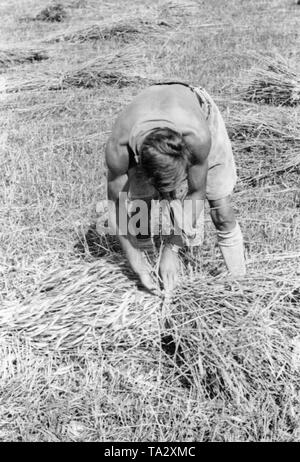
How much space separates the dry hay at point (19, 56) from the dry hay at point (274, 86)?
317 centimetres

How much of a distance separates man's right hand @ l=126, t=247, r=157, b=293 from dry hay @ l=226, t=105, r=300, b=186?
1.61m

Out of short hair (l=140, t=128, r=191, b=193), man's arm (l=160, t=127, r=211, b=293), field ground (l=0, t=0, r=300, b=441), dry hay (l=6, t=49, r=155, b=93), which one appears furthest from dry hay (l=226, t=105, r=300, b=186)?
short hair (l=140, t=128, r=191, b=193)

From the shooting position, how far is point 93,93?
617 cm

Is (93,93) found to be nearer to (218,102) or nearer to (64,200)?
(218,102)

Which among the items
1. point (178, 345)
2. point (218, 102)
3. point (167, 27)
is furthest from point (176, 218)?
point (167, 27)

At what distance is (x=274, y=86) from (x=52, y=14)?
19.3 ft

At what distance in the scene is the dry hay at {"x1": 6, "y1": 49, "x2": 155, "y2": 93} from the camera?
250 inches

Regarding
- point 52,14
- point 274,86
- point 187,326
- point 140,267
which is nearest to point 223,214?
point 140,267

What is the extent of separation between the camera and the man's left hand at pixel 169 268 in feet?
9.12

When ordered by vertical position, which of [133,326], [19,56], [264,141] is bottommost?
[133,326]

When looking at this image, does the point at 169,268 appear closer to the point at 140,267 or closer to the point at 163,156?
the point at 140,267

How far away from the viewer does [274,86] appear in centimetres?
538

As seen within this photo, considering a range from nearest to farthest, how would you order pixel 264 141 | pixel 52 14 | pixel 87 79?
pixel 264 141 → pixel 87 79 → pixel 52 14

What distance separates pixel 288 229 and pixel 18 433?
187cm
